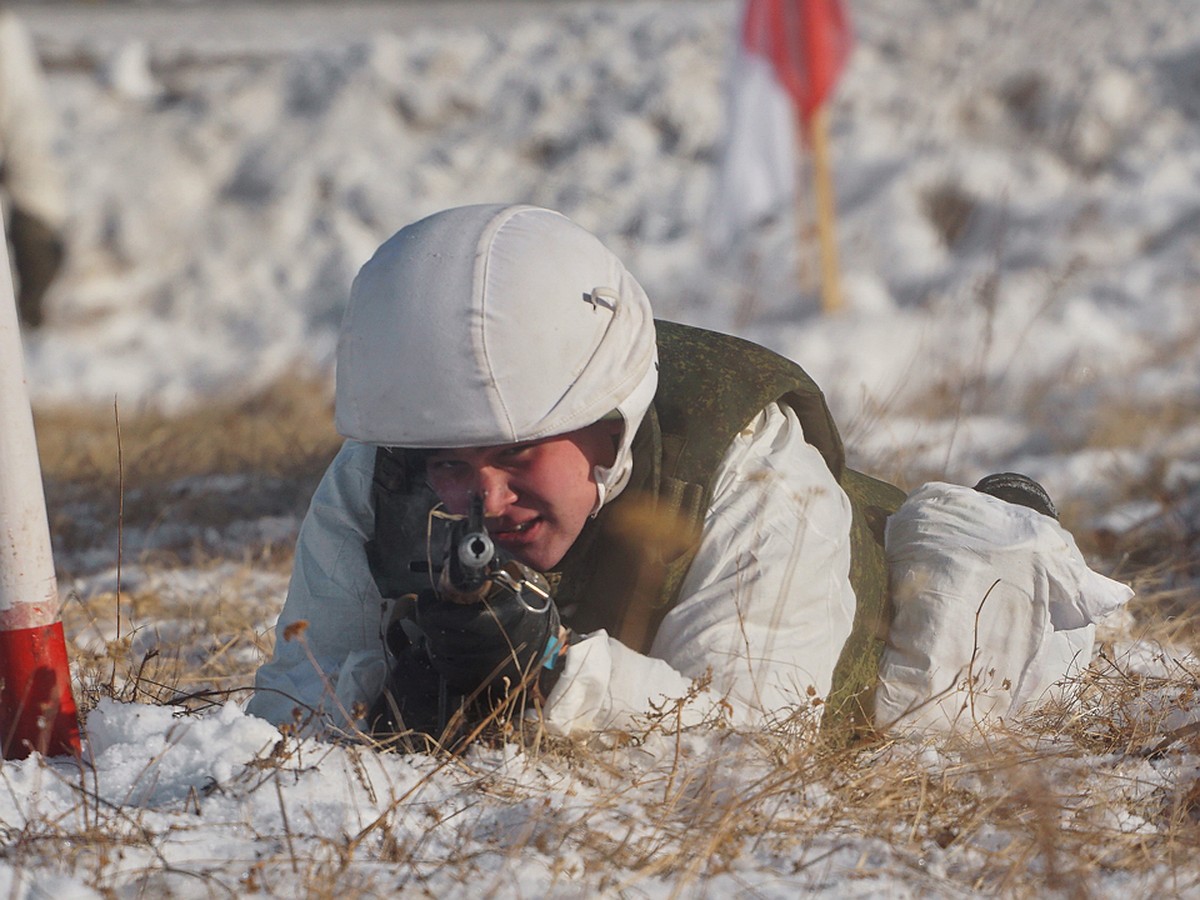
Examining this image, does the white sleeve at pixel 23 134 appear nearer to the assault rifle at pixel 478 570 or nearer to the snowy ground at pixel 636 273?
the snowy ground at pixel 636 273

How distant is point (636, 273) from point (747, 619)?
272 inches

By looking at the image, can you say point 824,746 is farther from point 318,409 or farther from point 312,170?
point 312,170

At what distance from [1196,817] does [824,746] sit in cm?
50

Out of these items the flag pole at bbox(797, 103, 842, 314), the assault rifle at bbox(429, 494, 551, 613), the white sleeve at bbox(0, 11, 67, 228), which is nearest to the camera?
the assault rifle at bbox(429, 494, 551, 613)

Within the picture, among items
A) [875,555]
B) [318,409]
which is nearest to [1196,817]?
[875,555]

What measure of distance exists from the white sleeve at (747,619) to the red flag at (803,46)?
19.9ft

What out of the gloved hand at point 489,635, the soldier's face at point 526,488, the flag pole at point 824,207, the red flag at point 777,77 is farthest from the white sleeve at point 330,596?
the red flag at point 777,77

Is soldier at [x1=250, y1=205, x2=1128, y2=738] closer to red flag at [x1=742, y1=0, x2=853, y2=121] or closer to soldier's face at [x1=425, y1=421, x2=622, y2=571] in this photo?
soldier's face at [x1=425, y1=421, x2=622, y2=571]

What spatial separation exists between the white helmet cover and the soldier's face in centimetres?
6

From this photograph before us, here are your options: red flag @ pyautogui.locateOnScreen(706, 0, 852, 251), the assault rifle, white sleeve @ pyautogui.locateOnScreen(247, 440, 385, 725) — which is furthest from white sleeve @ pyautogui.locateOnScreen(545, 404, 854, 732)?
red flag @ pyautogui.locateOnScreen(706, 0, 852, 251)

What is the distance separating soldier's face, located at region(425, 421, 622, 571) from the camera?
203cm

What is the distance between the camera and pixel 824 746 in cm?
196

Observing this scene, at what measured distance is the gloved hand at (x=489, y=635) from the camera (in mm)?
1799

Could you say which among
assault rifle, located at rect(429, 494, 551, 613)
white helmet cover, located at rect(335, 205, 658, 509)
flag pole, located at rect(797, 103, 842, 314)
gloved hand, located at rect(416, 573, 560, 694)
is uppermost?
white helmet cover, located at rect(335, 205, 658, 509)
